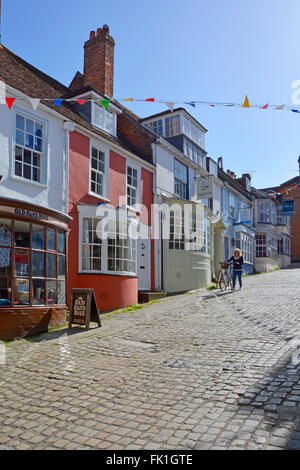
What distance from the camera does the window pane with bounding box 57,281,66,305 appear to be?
10117 mm

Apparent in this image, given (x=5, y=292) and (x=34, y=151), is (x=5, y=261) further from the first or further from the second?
(x=34, y=151)

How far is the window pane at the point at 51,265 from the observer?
31.8 feet

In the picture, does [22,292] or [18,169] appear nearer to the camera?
[22,292]

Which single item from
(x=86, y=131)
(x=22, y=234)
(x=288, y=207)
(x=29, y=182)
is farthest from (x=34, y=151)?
(x=288, y=207)

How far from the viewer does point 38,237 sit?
9484 millimetres

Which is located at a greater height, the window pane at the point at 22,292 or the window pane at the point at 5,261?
the window pane at the point at 5,261

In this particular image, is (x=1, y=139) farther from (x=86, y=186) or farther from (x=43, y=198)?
→ (x=86, y=186)

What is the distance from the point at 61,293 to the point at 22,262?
1689 mm

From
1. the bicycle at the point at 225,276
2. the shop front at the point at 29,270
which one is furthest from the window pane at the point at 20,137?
the bicycle at the point at 225,276

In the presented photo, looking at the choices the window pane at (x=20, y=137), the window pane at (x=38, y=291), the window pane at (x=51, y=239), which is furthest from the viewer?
the window pane at (x=20, y=137)

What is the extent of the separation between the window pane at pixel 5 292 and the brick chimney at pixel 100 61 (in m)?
11.1

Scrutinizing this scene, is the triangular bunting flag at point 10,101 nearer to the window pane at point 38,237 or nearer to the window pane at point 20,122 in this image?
the window pane at point 20,122

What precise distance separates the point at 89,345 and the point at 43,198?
4.99 m

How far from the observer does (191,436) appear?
3.90 metres
